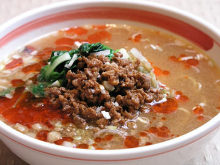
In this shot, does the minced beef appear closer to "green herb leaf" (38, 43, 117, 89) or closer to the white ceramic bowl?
"green herb leaf" (38, 43, 117, 89)

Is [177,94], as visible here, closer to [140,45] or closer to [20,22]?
[140,45]

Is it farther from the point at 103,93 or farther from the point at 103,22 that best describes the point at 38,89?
the point at 103,22

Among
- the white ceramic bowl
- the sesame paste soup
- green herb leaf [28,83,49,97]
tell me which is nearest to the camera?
the white ceramic bowl

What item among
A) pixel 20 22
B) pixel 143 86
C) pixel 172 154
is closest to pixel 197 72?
pixel 143 86

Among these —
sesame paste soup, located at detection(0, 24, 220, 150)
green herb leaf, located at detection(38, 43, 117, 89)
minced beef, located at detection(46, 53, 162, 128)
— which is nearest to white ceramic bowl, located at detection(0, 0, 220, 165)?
sesame paste soup, located at detection(0, 24, 220, 150)

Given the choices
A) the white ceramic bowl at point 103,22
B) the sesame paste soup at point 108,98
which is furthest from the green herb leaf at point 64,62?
the white ceramic bowl at point 103,22

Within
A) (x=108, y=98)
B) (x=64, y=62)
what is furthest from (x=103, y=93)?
(x=64, y=62)
